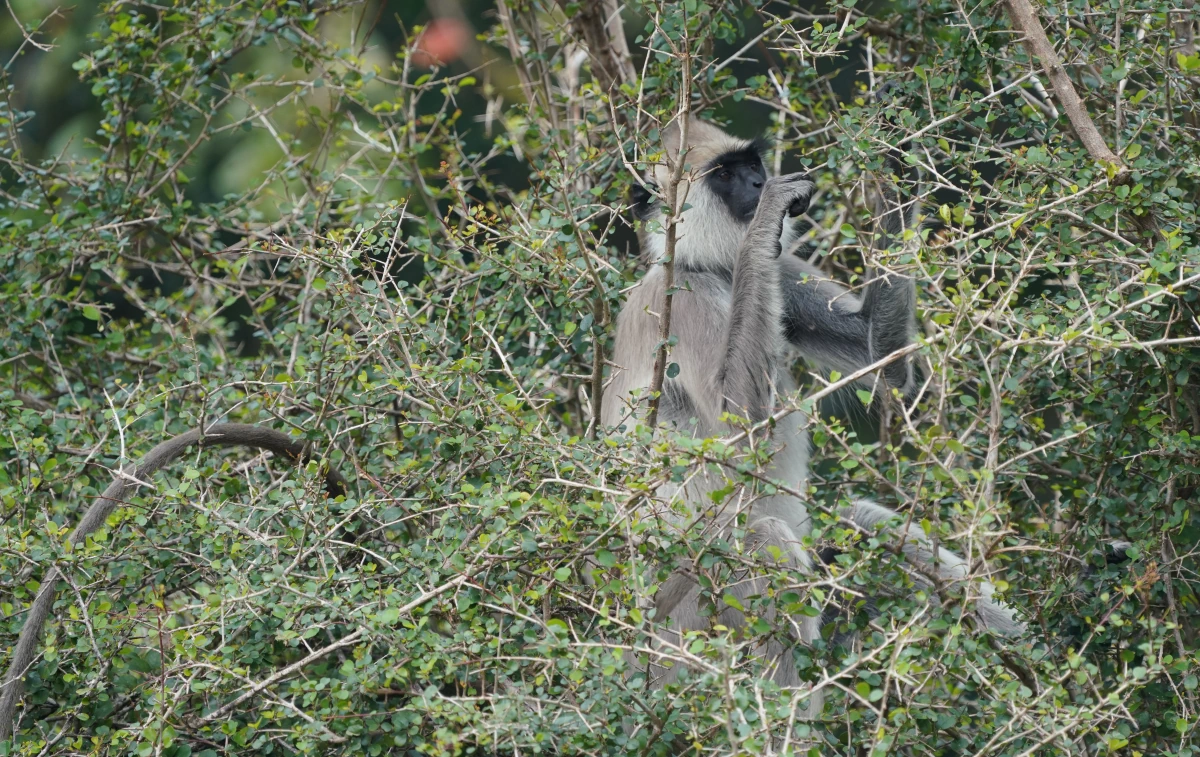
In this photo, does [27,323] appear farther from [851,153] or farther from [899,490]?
[899,490]

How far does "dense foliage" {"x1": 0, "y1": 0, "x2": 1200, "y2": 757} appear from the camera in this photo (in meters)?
1.93

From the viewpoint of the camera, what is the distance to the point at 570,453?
2.19 metres

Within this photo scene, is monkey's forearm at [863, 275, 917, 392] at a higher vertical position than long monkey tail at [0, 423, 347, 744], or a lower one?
lower

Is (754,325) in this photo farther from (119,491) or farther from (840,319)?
(119,491)

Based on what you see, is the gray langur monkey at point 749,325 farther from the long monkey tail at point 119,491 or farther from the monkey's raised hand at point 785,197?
the long monkey tail at point 119,491

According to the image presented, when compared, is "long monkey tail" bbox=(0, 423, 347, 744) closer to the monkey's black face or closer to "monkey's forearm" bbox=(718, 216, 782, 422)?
"monkey's forearm" bbox=(718, 216, 782, 422)

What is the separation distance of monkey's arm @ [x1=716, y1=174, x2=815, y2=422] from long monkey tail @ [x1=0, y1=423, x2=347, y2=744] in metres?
1.01

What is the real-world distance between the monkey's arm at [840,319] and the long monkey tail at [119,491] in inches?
58.5

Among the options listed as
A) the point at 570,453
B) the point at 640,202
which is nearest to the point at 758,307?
the point at 640,202

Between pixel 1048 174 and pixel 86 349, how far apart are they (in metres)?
2.60

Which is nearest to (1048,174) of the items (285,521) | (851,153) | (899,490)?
(851,153)

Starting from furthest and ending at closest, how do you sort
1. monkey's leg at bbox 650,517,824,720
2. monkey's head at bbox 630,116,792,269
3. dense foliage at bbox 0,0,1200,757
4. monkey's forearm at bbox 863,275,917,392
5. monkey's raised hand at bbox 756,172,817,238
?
monkey's head at bbox 630,116,792,269 → monkey's forearm at bbox 863,275,917,392 → monkey's raised hand at bbox 756,172,817,238 → monkey's leg at bbox 650,517,824,720 → dense foliage at bbox 0,0,1200,757

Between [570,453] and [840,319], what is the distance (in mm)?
1650

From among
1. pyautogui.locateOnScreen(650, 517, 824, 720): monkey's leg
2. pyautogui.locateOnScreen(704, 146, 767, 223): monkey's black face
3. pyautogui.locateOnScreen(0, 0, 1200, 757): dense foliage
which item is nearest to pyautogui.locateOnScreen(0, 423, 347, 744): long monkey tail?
pyautogui.locateOnScreen(0, 0, 1200, 757): dense foliage
